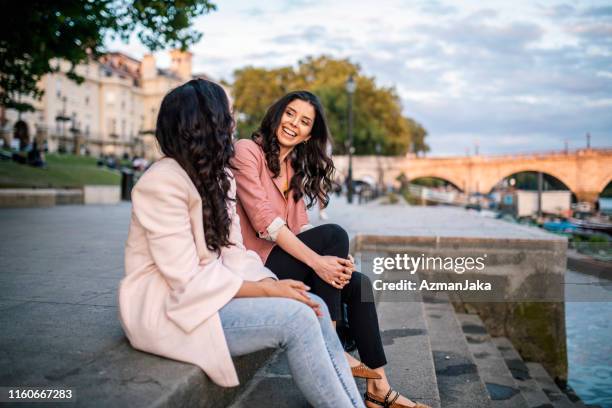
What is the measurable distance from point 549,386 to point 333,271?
11.2 ft

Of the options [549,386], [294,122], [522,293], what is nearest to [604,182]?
[522,293]

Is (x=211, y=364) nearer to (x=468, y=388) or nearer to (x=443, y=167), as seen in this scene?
(x=468, y=388)

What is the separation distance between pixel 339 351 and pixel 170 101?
3.81 ft

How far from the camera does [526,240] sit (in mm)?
5605

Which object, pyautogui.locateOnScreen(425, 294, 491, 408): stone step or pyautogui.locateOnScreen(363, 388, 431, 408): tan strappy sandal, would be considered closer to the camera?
pyautogui.locateOnScreen(363, 388, 431, 408): tan strappy sandal

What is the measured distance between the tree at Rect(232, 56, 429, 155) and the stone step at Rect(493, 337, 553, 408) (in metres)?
39.4

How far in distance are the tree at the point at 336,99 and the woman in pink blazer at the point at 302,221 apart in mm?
41468

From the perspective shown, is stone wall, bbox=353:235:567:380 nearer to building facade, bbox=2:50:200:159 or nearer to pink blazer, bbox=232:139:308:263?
pink blazer, bbox=232:139:308:263

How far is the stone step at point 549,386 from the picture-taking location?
442 centimetres

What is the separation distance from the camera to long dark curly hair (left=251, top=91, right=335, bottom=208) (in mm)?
2930

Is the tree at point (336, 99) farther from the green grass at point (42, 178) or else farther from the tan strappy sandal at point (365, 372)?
the tan strappy sandal at point (365, 372)

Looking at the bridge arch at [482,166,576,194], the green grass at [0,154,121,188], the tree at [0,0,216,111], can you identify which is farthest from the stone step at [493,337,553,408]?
the bridge arch at [482,166,576,194]

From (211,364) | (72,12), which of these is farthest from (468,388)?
(72,12)

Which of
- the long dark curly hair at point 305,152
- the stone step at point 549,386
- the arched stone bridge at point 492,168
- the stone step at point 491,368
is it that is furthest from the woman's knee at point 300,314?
the arched stone bridge at point 492,168
